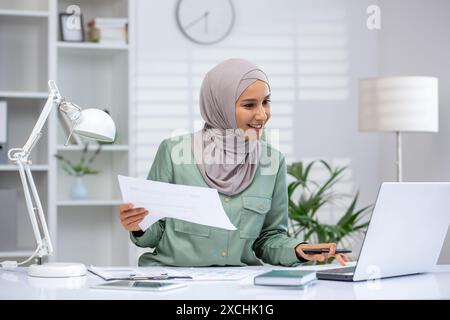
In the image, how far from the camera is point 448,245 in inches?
154

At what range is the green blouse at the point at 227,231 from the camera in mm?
2305

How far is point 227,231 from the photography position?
2.32m

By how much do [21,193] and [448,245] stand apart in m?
2.21

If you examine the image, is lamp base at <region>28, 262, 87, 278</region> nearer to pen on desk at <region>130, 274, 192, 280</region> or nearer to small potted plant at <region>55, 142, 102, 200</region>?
pen on desk at <region>130, 274, 192, 280</region>

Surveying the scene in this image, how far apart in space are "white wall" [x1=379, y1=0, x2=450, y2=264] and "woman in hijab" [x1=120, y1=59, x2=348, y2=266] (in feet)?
6.00

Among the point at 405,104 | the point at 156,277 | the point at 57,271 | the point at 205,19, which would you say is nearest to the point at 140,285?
the point at 156,277

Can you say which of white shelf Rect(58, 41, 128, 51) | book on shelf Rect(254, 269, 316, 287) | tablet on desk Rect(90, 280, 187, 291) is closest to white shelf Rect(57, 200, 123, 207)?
white shelf Rect(58, 41, 128, 51)

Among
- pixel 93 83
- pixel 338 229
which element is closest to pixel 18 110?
pixel 93 83

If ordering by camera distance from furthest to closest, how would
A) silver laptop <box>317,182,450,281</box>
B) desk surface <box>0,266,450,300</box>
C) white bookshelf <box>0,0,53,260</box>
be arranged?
white bookshelf <box>0,0,53,260</box>, silver laptop <box>317,182,450,281</box>, desk surface <box>0,266,450,300</box>

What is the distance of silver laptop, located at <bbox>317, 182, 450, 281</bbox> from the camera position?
1.74m

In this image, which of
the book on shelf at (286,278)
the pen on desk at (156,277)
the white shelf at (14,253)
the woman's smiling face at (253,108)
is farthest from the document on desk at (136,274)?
the white shelf at (14,253)

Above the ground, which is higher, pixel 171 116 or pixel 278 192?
pixel 171 116

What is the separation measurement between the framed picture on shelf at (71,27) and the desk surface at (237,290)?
2279 millimetres

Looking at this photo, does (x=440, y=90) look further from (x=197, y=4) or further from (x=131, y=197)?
(x=131, y=197)
